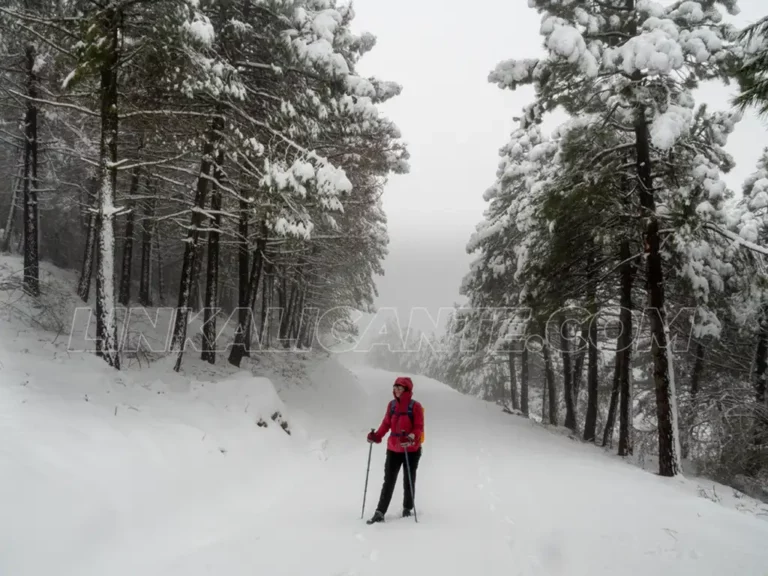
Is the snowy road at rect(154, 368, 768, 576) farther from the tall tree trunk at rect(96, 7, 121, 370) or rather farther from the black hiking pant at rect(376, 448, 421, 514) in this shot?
the tall tree trunk at rect(96, 7, 121, 370)

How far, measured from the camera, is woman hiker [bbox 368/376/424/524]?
238 inches

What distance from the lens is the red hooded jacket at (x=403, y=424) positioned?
6.11 metres

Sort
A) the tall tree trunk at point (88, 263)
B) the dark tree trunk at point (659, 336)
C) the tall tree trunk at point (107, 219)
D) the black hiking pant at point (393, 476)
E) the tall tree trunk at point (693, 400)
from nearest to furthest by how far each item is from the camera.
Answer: the black hiking pant at point (393, 476), the tall tree trunk at point (107, 219), the dark tree trunk at point (659, 336), the tall tree trunk at point (693, 400), the tall tree trunk at point (88, 263)

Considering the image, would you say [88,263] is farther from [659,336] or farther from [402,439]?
[659,336]

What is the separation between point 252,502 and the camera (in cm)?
672

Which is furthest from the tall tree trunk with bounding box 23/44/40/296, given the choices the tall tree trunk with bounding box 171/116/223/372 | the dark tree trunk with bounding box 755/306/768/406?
the dark tree trunk with bounding box 755/306/768/406

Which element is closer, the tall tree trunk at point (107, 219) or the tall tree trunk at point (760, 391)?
the tall tree trunk at point (107, 219)

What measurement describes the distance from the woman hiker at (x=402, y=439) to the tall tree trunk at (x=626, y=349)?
8.40 metres

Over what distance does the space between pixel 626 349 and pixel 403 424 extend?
30.5 ft

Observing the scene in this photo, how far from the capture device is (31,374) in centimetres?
679

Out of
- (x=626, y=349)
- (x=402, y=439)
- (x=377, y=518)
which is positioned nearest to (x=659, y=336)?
(x=626, y=349)

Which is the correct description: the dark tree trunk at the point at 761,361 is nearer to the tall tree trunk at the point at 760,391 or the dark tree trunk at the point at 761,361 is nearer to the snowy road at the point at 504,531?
the tall tree trunk at the point at 760,391

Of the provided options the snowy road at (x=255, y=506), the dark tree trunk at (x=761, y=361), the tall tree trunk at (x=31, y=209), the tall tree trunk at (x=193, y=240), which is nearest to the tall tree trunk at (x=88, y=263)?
the tall tree trunk at (x=31, y=209)

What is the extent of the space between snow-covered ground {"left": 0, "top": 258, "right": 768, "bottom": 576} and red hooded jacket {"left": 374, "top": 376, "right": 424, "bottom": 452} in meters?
1.01
